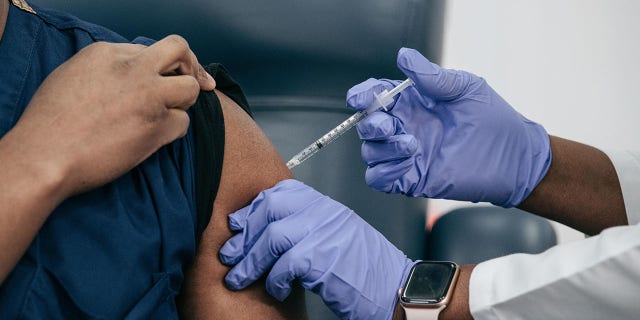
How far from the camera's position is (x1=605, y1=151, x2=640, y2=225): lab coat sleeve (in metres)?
1.43

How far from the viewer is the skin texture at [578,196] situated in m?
1.42

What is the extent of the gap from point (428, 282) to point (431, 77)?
378 mm

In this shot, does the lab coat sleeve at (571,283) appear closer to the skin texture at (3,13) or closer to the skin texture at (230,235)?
the skin texture at (230,235)

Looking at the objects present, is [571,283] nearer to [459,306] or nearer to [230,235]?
[459,306]

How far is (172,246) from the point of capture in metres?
1.01

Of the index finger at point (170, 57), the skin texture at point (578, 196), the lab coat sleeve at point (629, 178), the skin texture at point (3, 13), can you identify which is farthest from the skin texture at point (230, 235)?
the lab coat sleeve at point (629, 178)

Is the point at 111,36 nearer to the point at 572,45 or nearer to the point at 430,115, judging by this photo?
the point at 430,115

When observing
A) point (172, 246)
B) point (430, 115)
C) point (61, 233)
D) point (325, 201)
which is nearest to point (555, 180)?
point (430, 115)

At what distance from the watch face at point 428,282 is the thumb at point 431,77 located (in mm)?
335

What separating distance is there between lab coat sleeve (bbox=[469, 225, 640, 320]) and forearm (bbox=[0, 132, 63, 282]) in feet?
2.14

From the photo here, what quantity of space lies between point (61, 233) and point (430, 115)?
776 mm

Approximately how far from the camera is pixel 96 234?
94 centimetres

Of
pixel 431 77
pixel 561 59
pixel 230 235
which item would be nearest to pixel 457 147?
pixel 431 77

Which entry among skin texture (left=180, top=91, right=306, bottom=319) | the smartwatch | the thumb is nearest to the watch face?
the smartwatch
